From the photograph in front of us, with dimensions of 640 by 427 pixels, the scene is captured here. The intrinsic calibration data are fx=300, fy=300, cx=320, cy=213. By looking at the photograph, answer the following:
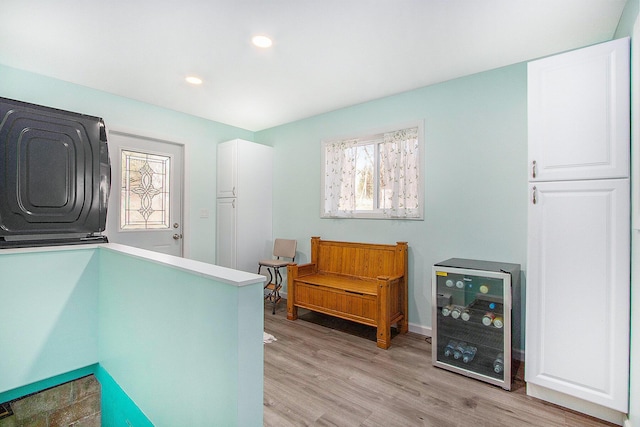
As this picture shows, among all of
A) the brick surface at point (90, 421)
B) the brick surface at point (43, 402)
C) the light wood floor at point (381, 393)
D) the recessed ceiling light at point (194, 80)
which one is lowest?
the brick surface at point (90, 421)

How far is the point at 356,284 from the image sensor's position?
3.16 m

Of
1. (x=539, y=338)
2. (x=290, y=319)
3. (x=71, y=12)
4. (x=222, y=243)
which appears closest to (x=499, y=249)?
(x=539, y=338)

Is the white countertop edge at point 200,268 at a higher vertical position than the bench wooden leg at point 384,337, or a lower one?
higher

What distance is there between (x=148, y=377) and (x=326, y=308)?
1.81 meters

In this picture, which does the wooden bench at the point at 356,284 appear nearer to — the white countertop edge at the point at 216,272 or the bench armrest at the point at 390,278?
the bench armrest at the point at 390,278

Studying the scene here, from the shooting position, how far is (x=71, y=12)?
1930 millimetres

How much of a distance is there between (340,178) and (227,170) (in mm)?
1592

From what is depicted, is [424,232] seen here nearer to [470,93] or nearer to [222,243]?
[470,93]

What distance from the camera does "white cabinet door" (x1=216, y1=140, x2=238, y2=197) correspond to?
4.02 m

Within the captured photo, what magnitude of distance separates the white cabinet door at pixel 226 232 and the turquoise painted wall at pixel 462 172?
1.40 m

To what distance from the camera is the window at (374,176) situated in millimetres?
3105

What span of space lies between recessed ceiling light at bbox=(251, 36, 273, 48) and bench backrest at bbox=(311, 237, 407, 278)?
2149 mm

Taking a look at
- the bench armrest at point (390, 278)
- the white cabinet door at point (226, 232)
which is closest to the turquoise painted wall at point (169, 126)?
the white cabinet door at point (226, 232)

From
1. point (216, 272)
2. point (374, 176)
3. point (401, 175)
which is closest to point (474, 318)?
point (401, 175)
